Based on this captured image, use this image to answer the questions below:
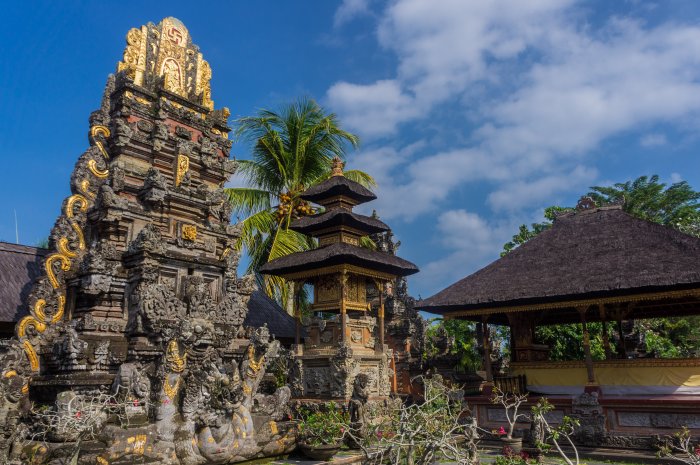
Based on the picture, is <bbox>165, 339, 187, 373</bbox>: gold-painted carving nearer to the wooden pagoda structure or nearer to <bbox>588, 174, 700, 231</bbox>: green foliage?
the wooden pagoda structure

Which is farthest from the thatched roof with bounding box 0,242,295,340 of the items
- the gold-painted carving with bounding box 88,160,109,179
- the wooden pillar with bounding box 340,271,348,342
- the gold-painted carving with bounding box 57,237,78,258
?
the wooden pillar with bounding box 340,271,348,342

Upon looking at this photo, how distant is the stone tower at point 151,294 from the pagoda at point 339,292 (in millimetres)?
3391

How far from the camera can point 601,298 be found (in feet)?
41.4

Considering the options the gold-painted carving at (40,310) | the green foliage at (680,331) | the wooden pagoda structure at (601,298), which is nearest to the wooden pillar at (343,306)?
the wooden pagoda structure at (601,298)

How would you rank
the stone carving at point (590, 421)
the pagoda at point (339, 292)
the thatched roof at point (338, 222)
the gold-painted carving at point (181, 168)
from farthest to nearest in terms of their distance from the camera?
the thatched roof at point (338, 222)
the pagoda at point (339, 292)
the gold-painted carving at point (181, 168)
the stone carving at point (590, 421)

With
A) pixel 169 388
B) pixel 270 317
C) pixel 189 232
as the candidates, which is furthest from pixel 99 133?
pixel 270 317

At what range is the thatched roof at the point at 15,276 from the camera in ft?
42.2

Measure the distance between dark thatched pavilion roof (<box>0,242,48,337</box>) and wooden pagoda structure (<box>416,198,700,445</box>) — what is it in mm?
10937

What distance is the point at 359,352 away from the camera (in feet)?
53.4

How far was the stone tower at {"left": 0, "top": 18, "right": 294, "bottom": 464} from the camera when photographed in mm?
8242

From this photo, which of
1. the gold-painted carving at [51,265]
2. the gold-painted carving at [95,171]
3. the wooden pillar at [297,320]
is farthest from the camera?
the wooden pillar at [297,320]

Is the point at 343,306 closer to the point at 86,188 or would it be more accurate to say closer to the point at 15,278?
the point at 86,188

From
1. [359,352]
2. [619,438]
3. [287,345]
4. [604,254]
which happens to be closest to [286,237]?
[287,345]

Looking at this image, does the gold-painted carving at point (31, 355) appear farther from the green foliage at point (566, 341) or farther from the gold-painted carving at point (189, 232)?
the green foliage at point (566, 341)
